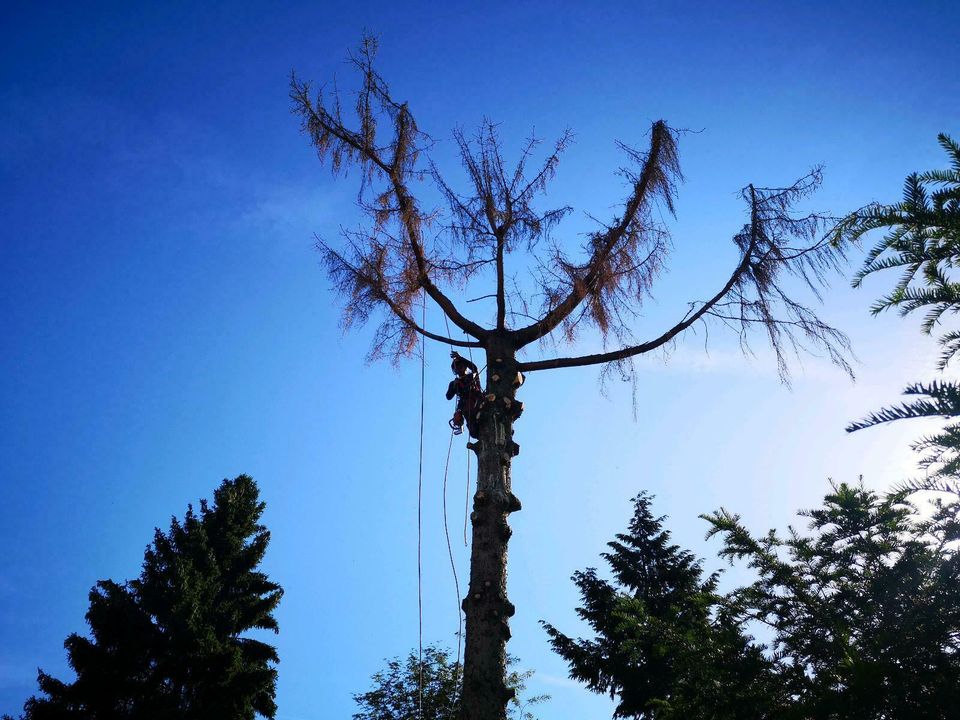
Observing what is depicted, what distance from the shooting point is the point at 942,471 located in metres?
2.73

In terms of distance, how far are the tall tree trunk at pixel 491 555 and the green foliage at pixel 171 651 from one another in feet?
34.5

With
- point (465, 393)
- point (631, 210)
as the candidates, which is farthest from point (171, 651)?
point (631, 210)

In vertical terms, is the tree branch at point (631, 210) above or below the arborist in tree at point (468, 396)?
above

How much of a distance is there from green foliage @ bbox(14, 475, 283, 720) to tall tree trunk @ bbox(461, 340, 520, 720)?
10530 mm

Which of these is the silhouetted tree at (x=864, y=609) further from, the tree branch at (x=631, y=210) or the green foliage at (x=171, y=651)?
the green foliage at (x=171, y=651)

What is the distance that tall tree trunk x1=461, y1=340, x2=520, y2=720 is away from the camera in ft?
15.1

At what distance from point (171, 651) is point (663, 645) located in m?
12.0

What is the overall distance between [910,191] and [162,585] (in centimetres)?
1537

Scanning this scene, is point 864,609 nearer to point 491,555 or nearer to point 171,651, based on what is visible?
point 491,555

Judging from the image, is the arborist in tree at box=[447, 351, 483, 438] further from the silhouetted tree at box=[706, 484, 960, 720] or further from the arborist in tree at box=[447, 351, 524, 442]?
the silhouetted tree at box=[706, 484, 960, 720]

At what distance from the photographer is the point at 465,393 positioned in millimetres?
6332

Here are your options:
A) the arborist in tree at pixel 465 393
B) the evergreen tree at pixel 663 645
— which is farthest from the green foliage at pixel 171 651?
the arborist in tree at pixel 465 393

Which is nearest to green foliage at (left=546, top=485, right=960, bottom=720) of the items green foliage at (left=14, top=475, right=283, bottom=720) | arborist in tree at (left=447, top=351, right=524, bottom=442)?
arborist in tree at (left=447, top=351, right=524, bottom=442)

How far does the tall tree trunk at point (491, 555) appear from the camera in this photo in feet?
15.1
